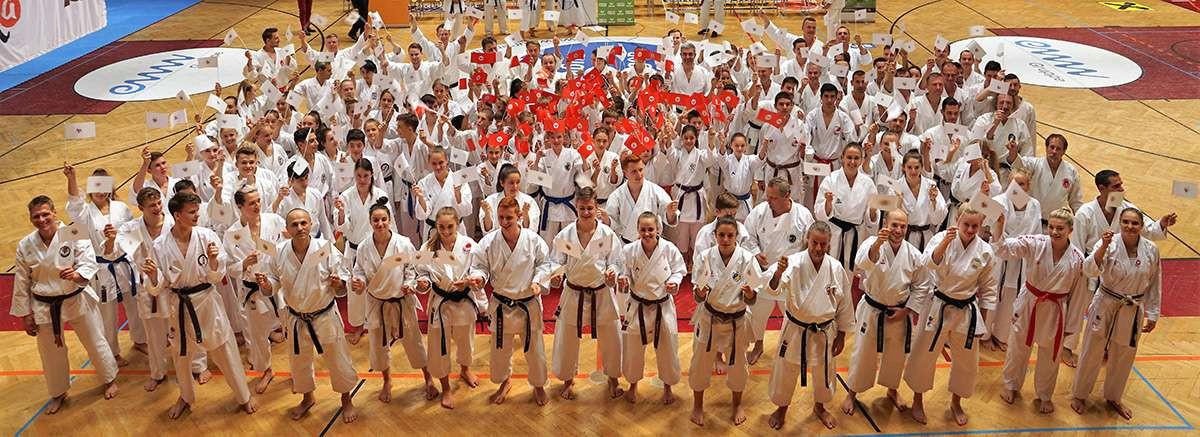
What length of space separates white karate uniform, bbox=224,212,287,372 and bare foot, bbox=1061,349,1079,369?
21.2 ft

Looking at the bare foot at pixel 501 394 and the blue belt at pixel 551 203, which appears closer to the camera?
the bare foot at pixel 501 394

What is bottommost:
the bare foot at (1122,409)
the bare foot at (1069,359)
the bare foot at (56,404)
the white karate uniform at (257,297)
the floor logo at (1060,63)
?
the bare foot at (56,404)

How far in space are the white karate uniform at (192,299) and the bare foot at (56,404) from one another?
1.11m

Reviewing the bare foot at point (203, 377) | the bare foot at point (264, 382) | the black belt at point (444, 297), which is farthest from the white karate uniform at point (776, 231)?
the bare foot at point (203, 377)

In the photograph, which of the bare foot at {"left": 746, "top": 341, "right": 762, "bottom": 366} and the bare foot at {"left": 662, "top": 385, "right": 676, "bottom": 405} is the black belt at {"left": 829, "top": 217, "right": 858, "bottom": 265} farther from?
the bare foot at {"left": 662, "top": 385, "right": 676, "bottom": 405}

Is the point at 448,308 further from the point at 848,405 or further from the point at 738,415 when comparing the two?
the point at 848,405

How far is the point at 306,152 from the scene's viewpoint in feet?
29.5

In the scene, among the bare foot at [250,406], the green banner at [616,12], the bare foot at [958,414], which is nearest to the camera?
the bare foot at [958,414]

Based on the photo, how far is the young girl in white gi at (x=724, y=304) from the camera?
22.0 feet

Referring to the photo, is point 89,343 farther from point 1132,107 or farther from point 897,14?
point 897,14

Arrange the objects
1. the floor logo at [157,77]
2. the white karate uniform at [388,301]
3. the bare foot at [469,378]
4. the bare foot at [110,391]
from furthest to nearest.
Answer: the floor logo at [157,77], the bare foot at [469,378], the bare foot at [110,391], the white karate uniform at [388,301]

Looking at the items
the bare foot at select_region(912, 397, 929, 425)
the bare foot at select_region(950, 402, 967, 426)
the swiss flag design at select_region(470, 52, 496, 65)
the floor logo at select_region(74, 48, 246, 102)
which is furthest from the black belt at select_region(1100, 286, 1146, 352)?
the floor logo at select_region(74, 48, 246, 102)

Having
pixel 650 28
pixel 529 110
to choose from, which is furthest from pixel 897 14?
pixel 529 110

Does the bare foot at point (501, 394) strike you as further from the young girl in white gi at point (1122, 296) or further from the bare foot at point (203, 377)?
the young girl in white gi at point (1122, 296)
